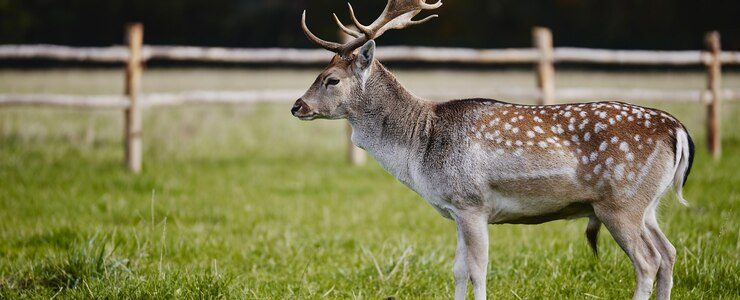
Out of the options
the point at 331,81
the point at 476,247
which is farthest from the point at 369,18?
the point at 476,247

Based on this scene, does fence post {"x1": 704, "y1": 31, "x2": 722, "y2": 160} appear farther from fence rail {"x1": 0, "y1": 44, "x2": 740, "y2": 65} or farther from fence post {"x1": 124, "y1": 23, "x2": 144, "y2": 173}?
fence post {"x1": 124, "y1": 23, "x2": 144, "y2": 173}

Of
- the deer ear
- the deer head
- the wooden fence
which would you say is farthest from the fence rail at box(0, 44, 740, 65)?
the deer ear

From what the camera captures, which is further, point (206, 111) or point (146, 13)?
point (146, 13)

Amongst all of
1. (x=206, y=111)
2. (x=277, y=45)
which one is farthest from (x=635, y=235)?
(x=277, y=45)

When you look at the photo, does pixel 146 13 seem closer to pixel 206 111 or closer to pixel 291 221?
pixel 206 111

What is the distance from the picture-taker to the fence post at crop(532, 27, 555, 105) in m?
10.9

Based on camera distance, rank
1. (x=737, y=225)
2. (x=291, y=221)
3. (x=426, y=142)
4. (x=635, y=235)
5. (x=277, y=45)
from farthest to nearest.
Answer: (x=277, y=45) < (x=291, y=221) < (x=737, y=225) < (x=426, y=142) < (x=635, y=235)

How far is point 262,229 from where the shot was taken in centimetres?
684

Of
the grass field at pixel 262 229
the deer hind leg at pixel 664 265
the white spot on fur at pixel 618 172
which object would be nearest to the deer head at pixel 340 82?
the grass field at pixel 262 229

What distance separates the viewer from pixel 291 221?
7.28 meters

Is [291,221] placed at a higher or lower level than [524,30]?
lower

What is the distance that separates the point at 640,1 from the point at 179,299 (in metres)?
30.0

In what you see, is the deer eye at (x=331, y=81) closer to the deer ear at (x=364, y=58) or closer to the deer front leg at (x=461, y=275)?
the deer ear at (x=364, y=58)

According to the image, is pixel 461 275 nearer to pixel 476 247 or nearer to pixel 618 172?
pixel 476 247
